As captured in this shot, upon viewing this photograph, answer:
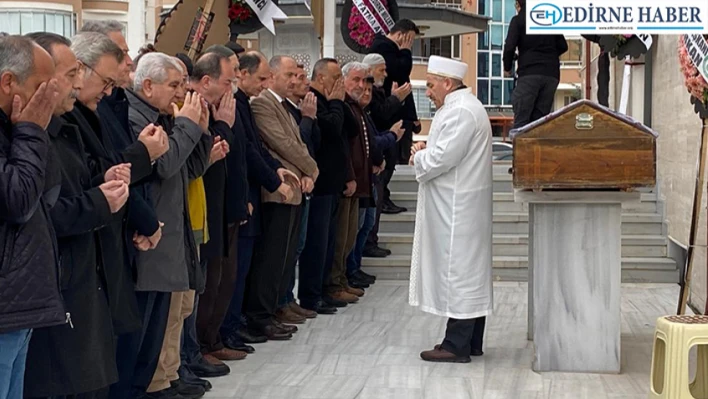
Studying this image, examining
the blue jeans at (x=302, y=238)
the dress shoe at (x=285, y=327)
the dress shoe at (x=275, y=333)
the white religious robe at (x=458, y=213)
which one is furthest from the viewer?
the blue jeans at (x=302, y=238)

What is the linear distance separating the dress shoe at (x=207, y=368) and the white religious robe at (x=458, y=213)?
1.34m

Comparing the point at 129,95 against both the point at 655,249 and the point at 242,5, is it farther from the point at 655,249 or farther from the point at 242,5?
the point at 655,249

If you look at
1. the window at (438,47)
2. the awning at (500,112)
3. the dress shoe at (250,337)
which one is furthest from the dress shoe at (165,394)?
the awning at (500,112)

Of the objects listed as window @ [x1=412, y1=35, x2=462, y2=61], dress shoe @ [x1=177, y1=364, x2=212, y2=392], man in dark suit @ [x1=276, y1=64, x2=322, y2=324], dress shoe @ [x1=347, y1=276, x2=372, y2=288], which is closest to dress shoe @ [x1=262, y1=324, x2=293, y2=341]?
man in dark suit @ [x1=276, y1=64, x2=322, y2=324]

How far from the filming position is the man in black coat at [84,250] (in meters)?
4.32

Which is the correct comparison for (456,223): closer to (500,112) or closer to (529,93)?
(529,93)

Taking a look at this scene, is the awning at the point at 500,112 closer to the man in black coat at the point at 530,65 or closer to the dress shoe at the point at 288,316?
the man in black coat at the point at 530,65

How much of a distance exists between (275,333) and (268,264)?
19.5 inches

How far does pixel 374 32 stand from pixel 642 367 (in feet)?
21.6

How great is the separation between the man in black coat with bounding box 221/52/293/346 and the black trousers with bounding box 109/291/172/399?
5.52 ft

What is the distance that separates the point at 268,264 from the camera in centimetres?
795

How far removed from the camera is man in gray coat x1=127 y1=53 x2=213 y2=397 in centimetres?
563

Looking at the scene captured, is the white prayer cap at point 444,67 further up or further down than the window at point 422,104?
further down

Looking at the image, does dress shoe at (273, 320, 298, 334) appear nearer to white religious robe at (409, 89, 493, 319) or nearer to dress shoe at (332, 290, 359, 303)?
white religious robe at (409, 89, 493, 319)
